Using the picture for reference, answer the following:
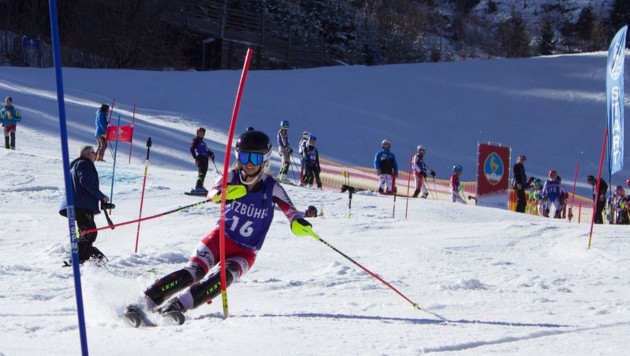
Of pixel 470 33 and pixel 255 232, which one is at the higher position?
pixel 470 33

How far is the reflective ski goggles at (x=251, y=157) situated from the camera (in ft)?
19.6

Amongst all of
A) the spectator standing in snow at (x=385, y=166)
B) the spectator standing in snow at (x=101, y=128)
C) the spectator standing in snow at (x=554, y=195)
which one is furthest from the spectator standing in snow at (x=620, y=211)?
the spectator standing in snow at (x=101, y=128)

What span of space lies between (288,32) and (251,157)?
125 feet

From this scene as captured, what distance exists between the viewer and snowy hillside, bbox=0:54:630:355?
15.9ft

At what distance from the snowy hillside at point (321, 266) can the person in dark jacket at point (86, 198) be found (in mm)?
332

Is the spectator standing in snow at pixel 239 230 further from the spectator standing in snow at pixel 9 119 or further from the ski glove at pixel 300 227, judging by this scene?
the spectator standing in snow at pixel 9 119

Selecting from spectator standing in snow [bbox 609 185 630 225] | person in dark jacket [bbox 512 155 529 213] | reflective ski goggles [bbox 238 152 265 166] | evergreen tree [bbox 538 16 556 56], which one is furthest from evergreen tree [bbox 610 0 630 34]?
reflective ski goggles [bbox 238 152 265 166]

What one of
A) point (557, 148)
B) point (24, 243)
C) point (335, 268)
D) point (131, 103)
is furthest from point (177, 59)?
point (335, 268)

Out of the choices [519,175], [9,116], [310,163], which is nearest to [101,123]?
[9,116]

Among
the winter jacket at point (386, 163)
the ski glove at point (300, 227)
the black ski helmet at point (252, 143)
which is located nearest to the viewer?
the black ski helmet at point (252, 143)

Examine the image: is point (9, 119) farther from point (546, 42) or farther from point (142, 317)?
point (546, 42)

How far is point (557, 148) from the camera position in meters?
29.5

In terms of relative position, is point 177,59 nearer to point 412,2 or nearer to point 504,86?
point 504,86

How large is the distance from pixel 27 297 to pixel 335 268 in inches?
115
